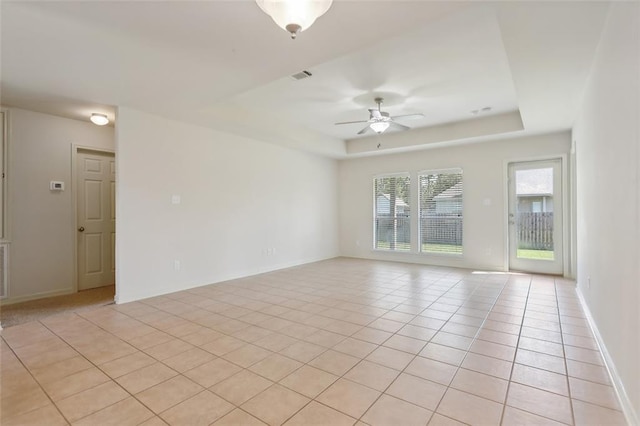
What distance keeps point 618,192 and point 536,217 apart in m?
4.15

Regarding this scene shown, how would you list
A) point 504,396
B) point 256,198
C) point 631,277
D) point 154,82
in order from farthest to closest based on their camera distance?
→ point 256,198
point 154,82
point 504,396
point 631,277

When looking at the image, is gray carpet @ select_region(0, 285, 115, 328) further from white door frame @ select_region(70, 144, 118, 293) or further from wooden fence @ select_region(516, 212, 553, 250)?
wooden fence @ select_region(516, 212, 553, 250)

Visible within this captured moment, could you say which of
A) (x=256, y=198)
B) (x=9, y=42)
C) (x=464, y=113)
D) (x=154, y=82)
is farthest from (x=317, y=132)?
(x=9, y=42)

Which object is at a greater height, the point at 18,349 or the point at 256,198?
the point at 256,198

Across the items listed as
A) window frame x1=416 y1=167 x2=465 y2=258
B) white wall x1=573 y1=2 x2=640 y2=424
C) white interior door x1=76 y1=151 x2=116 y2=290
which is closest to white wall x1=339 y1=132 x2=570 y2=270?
window frame x1=416 y1=167 x2=465 y2=258

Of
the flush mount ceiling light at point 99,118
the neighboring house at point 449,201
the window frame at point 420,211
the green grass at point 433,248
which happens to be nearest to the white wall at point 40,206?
the flush mount ceiling light at point 99,118

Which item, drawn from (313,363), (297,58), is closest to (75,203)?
(297,58)

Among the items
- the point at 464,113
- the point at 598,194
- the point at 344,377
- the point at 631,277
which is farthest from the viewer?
the point at 464,113

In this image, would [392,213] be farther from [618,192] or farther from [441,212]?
[618,192]

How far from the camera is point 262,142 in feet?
19.7

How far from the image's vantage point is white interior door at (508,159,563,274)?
215 inches

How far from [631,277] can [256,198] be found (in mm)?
5173

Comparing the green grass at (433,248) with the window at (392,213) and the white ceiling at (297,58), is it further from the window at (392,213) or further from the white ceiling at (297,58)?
the white ceiling at (297,58)

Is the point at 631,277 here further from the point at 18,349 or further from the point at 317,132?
the point at 317,132
